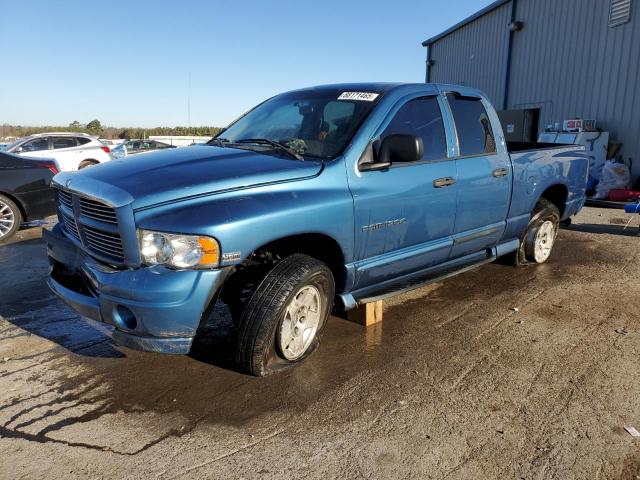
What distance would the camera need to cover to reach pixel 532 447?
262cm

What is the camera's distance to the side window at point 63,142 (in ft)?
48.2

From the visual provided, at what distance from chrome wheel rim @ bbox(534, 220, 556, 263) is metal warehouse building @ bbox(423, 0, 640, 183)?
8.30 metres

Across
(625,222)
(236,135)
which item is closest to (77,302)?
(236,135)

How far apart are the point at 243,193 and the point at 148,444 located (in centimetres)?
147

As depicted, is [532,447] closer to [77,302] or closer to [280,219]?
[280,219]

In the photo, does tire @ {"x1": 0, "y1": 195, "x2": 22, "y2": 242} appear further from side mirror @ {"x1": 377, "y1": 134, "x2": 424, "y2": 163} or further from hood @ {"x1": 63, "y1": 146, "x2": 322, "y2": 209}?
side mirror @ {"x1": 377, "y1": 134, "x2": 424, "y2": 163}

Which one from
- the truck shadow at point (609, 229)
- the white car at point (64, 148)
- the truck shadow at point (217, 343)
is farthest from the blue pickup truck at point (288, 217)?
the white car at point (64, 148)

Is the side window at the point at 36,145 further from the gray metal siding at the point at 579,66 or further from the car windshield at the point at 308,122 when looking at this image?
the gray metal siding at the point at 579,66

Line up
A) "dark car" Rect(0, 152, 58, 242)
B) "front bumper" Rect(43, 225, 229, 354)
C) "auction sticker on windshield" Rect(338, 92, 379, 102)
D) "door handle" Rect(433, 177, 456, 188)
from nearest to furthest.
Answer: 1. "front bumper" Rect(43, 225, 229, 354)
2. "auction sticker on windshield" Rect(338, 92, 379, 102)
3. "door handle" Rect(433, 177, 456, 188)
4. "dark car" Rect(0, 152, 58, 242)

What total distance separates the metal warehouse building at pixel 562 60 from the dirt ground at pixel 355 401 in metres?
10.2

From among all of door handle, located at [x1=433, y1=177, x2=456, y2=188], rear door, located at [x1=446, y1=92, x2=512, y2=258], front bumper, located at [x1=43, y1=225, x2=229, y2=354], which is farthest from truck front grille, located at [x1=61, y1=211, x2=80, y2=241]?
rear door, located at [x1=446, y1=92, x2=512, y2=258]

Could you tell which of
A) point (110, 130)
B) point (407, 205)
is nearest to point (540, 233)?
point (407, 205)

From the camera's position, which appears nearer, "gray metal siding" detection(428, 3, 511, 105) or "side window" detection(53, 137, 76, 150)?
"side window" detection(53, 137, 76, 150)

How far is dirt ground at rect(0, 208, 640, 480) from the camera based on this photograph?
2510 mm
